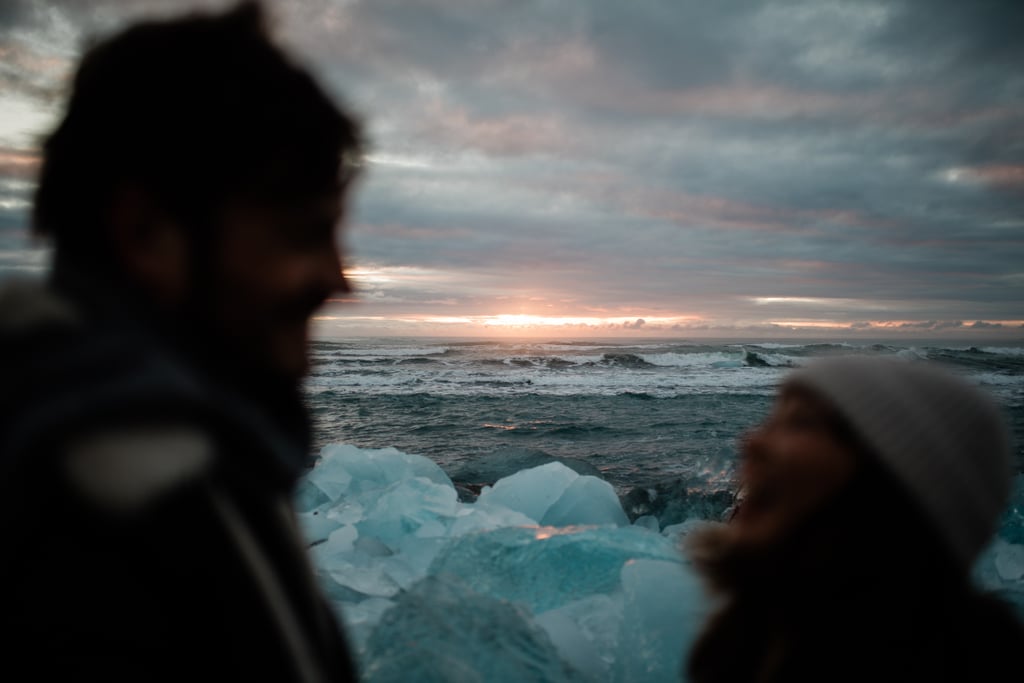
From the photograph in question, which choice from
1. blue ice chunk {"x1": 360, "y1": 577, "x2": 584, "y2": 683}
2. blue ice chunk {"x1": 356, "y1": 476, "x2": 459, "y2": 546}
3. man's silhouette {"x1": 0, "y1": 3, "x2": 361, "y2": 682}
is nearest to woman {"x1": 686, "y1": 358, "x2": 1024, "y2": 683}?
man's silhouette {"x1": 0, "y1": 3, "x2": 361, "y2": 682}

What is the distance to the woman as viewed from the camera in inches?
40.1

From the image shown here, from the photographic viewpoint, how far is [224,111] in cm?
86

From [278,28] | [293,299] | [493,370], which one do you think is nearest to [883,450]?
[293,299]

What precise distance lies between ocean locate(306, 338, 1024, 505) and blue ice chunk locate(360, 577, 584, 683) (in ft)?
10.9

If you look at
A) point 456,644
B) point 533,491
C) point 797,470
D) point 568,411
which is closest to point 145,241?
point 797,470

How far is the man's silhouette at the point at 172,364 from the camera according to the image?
657mm

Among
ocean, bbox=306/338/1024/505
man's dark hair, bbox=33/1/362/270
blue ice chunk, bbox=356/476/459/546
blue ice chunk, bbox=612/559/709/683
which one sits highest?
man's dark hair, bbox=33/1/362/270

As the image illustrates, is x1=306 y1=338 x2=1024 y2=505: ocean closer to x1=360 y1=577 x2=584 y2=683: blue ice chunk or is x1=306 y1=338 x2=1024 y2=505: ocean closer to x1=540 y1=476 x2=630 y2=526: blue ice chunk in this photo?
x1=540 y1=476 x2=630 y2=526: blue ice chunk

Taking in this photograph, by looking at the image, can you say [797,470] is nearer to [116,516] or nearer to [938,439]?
[938,439]

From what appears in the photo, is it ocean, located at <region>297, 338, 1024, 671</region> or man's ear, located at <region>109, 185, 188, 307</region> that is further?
ocean, located at <region>297, 338, 1024, 671</region>

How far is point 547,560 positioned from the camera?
3.56 metres

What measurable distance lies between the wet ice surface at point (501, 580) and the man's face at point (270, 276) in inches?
72.7

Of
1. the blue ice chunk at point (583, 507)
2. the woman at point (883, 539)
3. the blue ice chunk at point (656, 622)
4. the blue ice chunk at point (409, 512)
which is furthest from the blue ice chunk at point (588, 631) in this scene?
the woman at point (883, 539)

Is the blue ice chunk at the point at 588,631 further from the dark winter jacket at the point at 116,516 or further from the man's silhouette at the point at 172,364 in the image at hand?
the dark winter jacket at the point at 116,516
